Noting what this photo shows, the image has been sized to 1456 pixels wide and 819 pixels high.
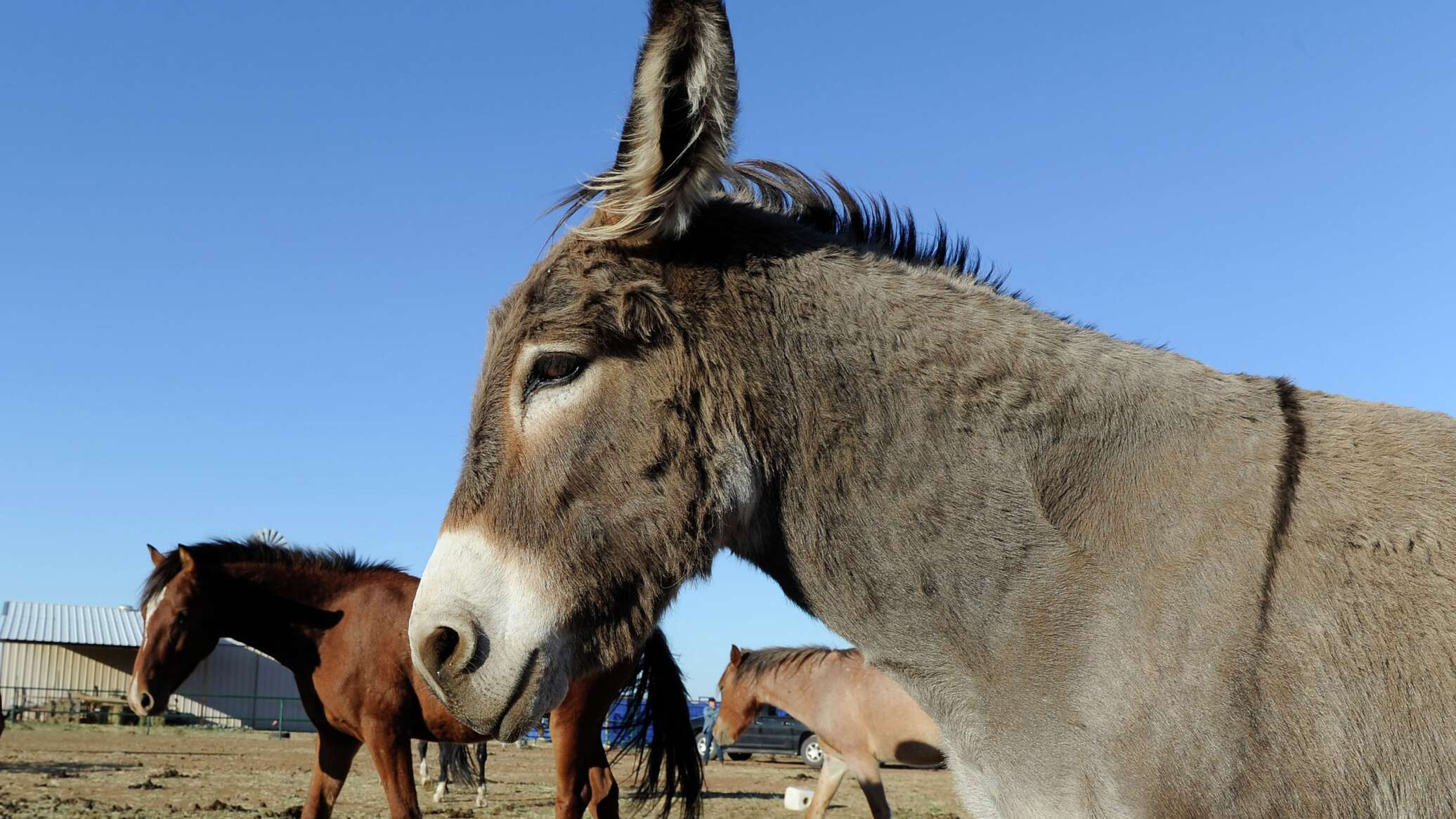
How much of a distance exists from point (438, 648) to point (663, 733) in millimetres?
7986

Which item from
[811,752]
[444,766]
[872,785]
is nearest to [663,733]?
[872,785]

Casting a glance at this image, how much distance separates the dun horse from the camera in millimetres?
1957

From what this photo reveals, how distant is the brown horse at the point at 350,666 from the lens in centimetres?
906

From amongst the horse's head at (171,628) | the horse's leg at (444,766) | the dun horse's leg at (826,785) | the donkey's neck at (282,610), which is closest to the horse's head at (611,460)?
the donkey's neck at (282,610)

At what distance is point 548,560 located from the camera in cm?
223

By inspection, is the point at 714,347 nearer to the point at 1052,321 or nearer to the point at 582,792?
the point at 1052,321

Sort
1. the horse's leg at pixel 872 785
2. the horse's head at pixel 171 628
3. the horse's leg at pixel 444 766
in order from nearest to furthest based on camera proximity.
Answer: the horse's head at pixel 171 628 → the horse's leg at pixel 872 785 → the horse's leg at pixel 444 766

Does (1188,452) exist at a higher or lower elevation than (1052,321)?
lower

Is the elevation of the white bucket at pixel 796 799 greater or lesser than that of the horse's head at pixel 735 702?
lesser

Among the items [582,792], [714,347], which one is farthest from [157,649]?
[714,347]

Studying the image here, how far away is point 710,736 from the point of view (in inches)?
1088

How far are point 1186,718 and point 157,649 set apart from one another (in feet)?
33.8

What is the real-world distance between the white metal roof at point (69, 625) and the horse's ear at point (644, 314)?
175ft

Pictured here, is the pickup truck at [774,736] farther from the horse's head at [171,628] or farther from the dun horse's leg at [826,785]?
the horse's head at [171,628]
